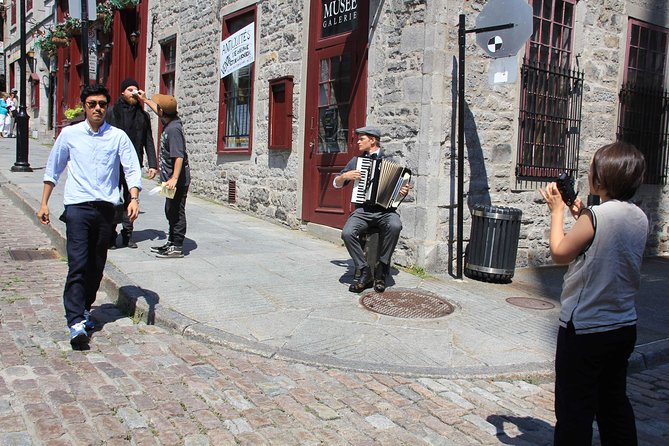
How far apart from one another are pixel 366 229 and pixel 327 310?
1.15 m

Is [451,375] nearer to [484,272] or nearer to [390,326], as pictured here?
[390,326]

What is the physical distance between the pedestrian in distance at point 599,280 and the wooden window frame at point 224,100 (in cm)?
890

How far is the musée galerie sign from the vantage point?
8.75m

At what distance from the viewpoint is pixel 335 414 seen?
150 inches

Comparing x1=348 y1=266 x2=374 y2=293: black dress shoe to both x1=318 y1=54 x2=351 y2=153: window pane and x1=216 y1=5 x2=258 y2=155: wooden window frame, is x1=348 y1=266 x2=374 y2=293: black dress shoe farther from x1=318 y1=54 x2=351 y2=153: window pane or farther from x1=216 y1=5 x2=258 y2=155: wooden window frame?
x1=216 y1=5 x2=258 y2=155: wooden window frame

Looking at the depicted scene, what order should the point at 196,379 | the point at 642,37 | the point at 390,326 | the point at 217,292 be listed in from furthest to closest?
the point at 642,37 < the point at 217,292 < the point at 390,326 < the point at 196,379

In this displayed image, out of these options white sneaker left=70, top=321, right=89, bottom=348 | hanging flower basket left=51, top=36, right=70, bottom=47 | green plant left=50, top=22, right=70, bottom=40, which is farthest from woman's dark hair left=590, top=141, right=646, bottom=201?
hanging flower basket left=51, top=36, right=70, bottom=47

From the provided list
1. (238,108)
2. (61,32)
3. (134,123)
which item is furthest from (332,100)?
(61,32)

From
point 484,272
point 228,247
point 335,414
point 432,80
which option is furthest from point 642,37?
point 335,414

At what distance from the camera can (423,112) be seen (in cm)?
748

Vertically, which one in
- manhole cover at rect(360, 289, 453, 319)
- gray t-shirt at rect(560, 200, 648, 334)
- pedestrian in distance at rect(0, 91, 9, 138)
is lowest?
manhole cover at rect(360, 289, 453, 319)

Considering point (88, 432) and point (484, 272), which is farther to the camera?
point (484, 272)

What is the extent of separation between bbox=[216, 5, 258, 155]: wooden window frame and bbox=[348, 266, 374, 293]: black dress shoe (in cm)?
533

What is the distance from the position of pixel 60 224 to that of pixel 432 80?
5510 mm
